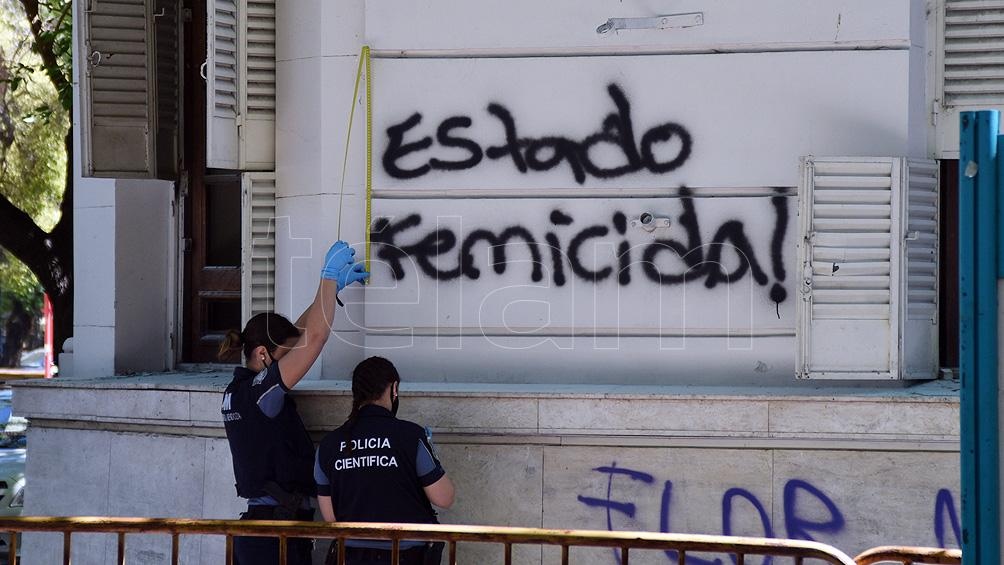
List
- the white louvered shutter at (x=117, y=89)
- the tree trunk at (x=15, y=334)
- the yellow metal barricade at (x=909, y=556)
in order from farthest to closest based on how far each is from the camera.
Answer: the tree trunk at (x=15, y=334) → the white louvered shutter at (x=117, y=89) → the yellow metal barricade at (x=909, y=556)

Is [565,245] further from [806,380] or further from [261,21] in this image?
[261,21]

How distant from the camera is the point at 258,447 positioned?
5527 mm

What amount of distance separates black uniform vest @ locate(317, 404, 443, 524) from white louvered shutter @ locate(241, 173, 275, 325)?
1.95m

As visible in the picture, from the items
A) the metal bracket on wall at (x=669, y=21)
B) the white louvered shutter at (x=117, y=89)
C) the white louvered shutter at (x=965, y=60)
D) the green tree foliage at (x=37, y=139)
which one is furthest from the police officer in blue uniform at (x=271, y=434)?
the green tree foliage at (x=37, y=139)

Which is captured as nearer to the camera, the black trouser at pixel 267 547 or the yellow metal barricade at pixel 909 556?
the yellow metal barricade at pixel 909 556

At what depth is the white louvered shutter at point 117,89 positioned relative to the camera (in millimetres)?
7203

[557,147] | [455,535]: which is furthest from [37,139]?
[455,535]

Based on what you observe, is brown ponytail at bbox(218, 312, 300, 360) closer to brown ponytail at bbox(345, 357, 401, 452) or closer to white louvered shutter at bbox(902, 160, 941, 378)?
brown ponytail at bbox(345, 357, 401, 452)

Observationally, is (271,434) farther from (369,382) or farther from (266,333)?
(369,382)

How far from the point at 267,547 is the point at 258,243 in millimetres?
2096

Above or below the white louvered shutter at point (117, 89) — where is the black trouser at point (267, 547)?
below

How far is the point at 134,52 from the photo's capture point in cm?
728

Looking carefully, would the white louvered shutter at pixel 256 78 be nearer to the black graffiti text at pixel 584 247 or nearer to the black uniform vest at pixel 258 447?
the black graffiti text at pixel 584 247

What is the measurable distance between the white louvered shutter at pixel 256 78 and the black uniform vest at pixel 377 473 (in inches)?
92.8
